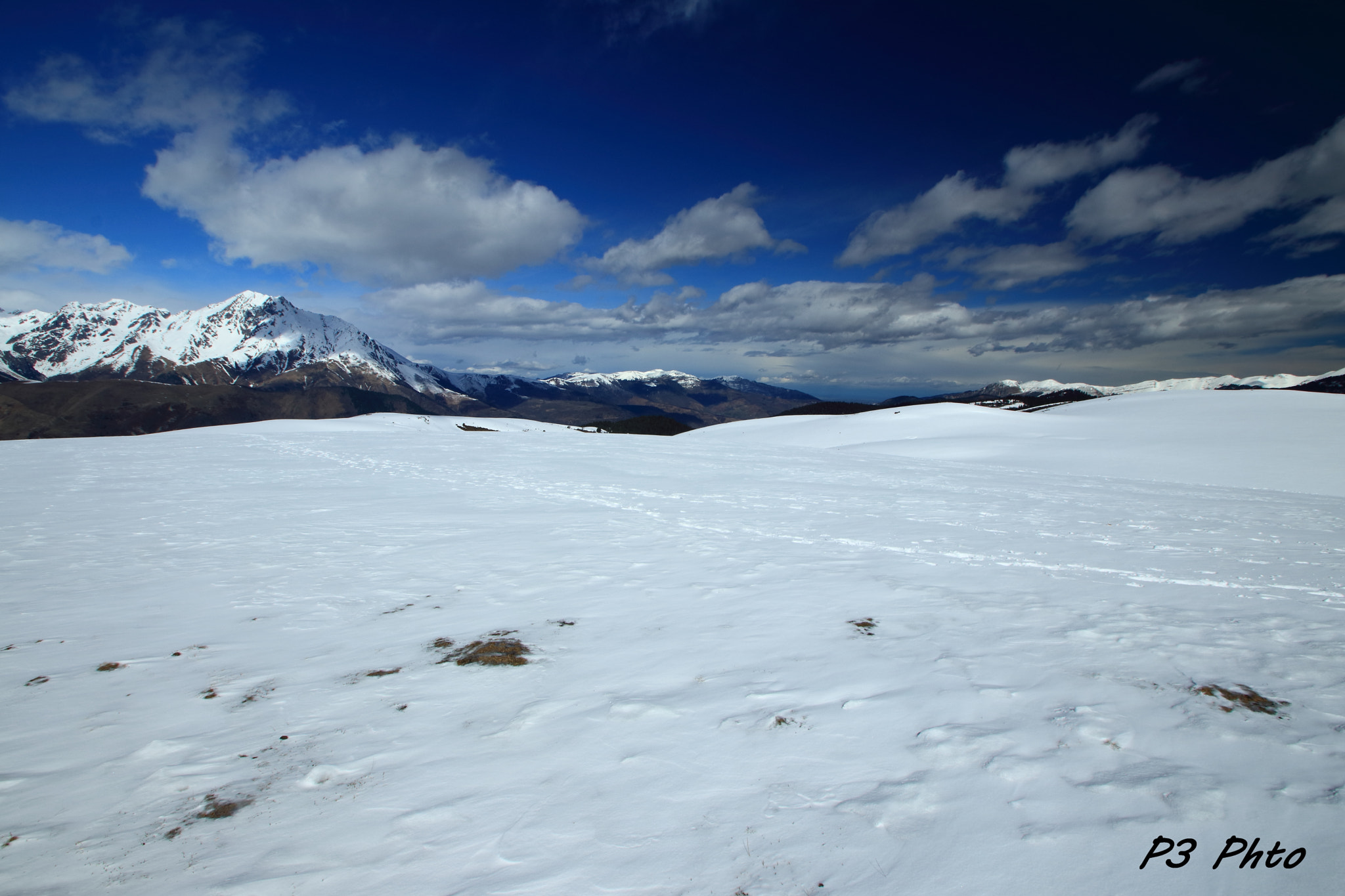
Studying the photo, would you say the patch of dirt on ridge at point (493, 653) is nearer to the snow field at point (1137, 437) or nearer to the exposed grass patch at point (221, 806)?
the exposed grass patch at point (221, 806)

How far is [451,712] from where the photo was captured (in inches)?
170

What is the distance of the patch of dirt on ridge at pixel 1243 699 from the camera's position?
167 inches

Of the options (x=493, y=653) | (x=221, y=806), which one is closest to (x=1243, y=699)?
(x=493, y=653)

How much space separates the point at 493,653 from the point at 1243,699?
21.0ft

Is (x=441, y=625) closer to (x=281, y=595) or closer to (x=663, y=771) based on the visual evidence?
(x=281, y=595)

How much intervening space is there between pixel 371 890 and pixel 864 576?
6.62m

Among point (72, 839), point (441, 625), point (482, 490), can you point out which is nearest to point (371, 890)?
point (72, 839)

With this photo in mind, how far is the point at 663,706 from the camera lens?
442cm

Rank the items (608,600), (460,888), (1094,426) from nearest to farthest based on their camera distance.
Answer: (460,888) → (608,600) → (1094,426)

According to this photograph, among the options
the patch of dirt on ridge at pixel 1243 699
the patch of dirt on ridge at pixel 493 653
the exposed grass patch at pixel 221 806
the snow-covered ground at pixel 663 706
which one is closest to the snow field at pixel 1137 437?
the snow-covered ground at pixel 663 706

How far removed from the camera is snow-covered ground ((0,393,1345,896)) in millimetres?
2922

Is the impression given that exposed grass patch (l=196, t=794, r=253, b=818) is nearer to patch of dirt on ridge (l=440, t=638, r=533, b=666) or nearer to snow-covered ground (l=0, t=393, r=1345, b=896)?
snow-covered ground (l=0, t=393, r=1345, b=896)

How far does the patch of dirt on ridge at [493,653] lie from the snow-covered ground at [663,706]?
15cm

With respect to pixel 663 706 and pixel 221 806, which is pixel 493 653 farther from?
pixel 221 806
